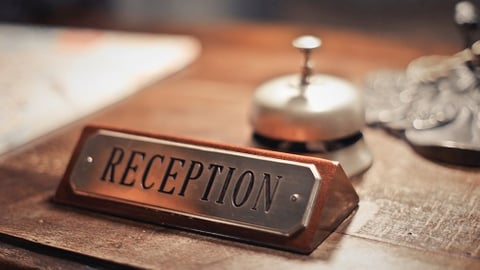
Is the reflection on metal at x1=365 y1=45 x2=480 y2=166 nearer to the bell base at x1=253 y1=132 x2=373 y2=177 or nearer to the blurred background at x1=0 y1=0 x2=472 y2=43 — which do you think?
the bell base at x1=253 y1=132 x2=373 y2=177

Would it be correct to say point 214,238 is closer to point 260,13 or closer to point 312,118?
point 312,118

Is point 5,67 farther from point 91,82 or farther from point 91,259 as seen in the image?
point 91,259

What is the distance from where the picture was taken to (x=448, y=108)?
799mm

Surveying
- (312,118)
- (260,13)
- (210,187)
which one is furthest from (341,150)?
(260,13)

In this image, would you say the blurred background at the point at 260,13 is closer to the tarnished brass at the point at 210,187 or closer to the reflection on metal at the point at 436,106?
the reflection on metal at the point at 436,106

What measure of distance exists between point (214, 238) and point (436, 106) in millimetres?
355

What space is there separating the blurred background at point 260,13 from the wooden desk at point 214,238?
18.7 inches

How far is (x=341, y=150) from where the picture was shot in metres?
0.71

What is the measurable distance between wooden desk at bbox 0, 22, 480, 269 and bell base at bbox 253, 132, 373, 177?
0.01 m

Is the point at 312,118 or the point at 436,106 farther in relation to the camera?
the point at 436,106

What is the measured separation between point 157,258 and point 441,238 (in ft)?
0.76

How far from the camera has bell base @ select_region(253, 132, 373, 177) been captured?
0.70 meters

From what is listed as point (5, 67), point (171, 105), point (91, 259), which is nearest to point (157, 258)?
point (91, 259)

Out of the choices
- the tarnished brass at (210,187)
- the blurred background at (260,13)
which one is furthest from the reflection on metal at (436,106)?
the blurred background at (260,13)
